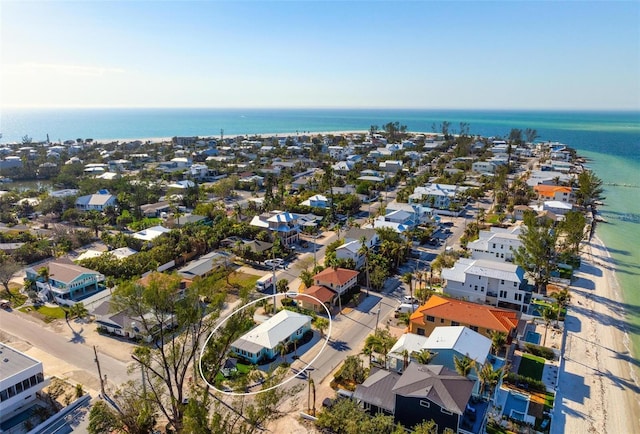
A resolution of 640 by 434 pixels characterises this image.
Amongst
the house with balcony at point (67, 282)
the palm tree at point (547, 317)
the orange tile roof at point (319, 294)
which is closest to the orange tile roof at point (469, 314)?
the palm tree at point (547, 317)

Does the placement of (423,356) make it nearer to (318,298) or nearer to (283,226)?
(318,298)

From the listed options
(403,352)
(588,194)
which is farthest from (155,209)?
(588,194)

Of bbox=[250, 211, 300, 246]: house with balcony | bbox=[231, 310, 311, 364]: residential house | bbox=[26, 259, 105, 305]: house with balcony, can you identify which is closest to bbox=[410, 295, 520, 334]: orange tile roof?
bbox=[231, 310, 311, 364]: residential house

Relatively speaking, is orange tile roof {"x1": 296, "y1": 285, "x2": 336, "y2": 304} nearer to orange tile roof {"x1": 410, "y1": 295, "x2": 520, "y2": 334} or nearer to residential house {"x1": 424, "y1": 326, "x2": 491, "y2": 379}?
orange tile roof {"x1": 410, "y1": 295, "x2": 520, "y2": 334}

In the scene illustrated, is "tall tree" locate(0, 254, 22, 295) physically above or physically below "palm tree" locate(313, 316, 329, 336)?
above

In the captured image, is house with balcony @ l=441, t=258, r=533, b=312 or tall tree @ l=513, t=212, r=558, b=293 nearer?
house with balcony @ l=441, t=258, r=533, b=312

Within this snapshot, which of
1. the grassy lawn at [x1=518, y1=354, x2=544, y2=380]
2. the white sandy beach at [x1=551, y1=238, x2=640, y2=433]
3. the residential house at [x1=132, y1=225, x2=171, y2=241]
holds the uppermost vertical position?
the residential house at [x1=132, y1=225, x2=171, y2=241]
